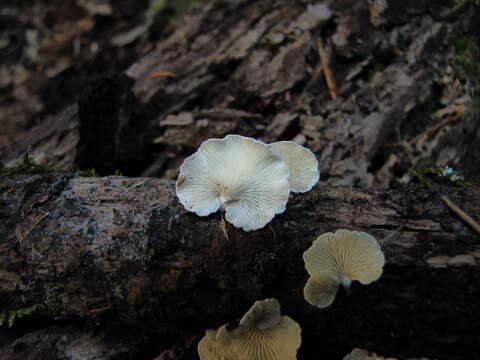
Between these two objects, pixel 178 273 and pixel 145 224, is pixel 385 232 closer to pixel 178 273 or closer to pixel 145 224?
pixel 178 273

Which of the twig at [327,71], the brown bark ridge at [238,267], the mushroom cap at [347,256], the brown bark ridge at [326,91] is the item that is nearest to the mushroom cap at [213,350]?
the brown bark ridge at [238,267]

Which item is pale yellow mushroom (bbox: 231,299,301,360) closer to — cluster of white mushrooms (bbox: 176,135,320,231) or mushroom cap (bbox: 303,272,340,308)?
mushroom cap (bbox: 303,272,340,308)

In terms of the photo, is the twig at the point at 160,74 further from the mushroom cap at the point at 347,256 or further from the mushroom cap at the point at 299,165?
the mushroom cap at the point at 347,256

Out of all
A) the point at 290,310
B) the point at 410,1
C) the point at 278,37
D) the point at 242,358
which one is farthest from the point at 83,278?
the point at 410,1

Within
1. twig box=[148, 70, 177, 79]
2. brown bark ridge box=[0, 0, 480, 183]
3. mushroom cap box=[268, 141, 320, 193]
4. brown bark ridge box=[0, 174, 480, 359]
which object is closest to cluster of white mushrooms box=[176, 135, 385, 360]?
mushroom cap box=[268, 141, 320, 193]

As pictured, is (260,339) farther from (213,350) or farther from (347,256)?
(347,256)
